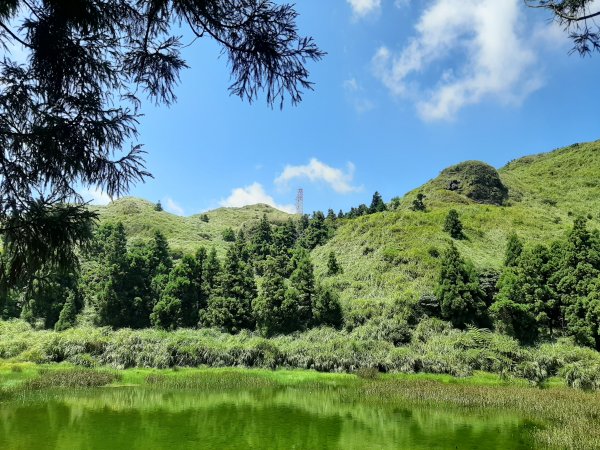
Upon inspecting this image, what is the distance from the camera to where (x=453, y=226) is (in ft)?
203

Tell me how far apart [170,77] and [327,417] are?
19079 mm

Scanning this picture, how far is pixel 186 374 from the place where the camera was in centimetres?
3434

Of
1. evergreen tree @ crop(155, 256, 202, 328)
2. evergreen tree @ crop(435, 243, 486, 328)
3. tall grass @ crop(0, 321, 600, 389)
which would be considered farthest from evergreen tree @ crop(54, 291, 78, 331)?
evergreen tree @ crop(435, 243, 486, 328)

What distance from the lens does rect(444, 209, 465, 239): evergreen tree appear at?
201ft

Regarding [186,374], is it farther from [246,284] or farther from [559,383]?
[559,383]

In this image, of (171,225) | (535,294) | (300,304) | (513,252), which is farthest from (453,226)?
(171,225)

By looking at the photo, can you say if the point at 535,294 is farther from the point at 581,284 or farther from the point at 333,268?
the point at 333,268

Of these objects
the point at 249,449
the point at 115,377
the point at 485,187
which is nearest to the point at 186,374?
the point at 115,377

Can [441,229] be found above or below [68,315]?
above

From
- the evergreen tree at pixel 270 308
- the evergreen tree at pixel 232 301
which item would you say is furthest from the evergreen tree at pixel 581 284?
the evergreen tree at pixel 232 301

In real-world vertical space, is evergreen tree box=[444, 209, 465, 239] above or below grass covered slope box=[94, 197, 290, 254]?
below

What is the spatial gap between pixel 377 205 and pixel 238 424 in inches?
2894

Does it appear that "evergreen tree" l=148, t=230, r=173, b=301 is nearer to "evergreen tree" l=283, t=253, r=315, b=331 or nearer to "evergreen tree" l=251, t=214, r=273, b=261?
"evergreen tree" l=251, t=214, r=273, b=261

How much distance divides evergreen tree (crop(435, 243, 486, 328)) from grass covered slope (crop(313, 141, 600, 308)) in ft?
14.3
